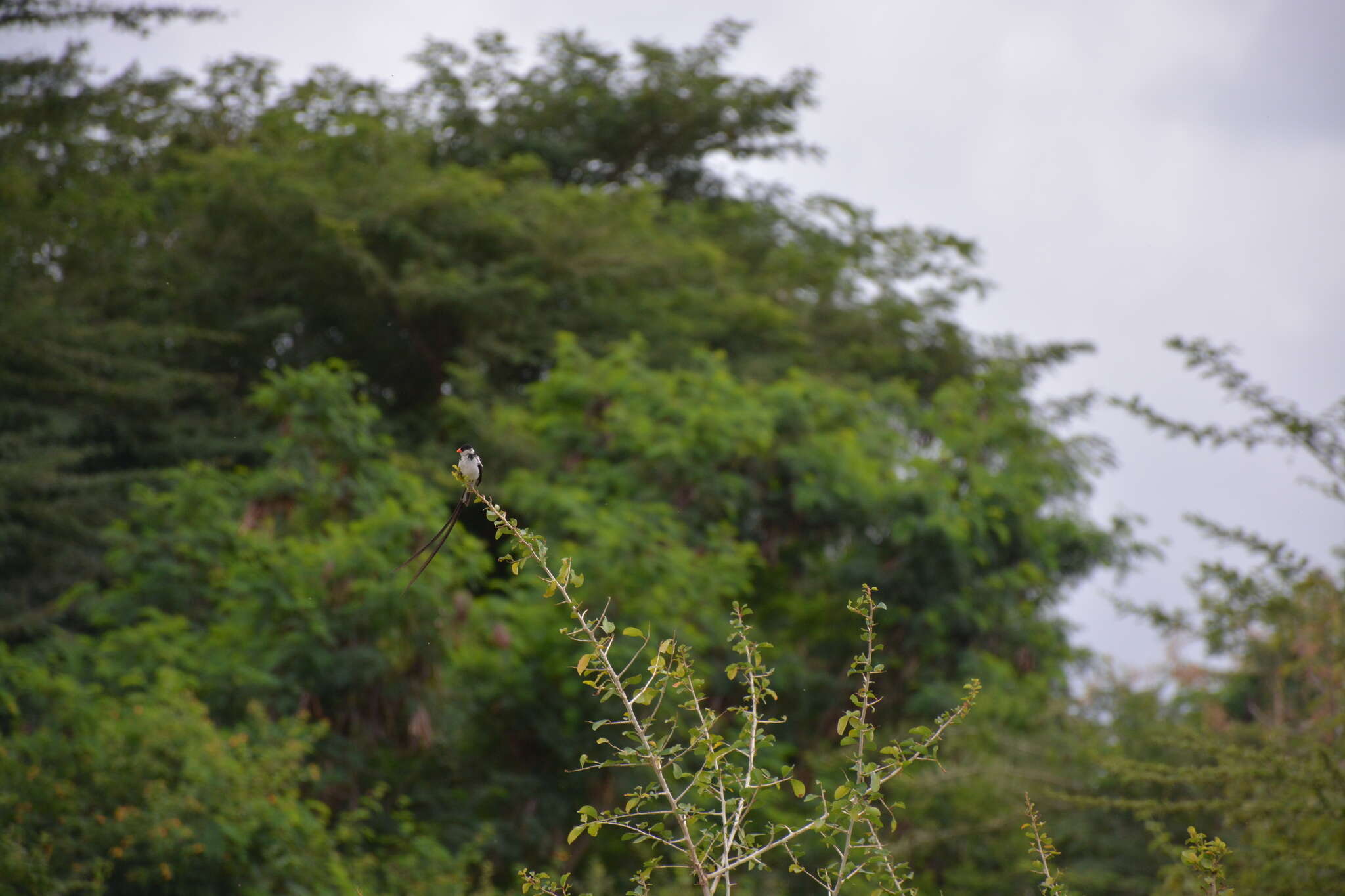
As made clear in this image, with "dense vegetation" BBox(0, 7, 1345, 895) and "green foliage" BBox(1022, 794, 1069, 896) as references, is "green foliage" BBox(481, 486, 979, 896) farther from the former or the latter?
"dense vegetation" BBox(0, 7, 1345, 895)

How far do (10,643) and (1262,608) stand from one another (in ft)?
28.4

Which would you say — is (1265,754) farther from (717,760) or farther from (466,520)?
(466,520)

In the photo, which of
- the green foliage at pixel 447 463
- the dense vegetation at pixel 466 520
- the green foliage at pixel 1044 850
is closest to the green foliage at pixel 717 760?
the green foliage at pixel 1044 850

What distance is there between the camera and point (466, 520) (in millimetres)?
10266

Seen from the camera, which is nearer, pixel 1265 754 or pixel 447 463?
pixel 1265 754

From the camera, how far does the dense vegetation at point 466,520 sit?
22.1ft

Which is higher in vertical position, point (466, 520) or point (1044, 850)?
point (1044, 850)

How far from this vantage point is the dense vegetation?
6723 millimetres

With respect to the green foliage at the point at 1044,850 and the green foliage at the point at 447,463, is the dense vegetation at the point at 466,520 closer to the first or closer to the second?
the green foliage at the point at 447,463

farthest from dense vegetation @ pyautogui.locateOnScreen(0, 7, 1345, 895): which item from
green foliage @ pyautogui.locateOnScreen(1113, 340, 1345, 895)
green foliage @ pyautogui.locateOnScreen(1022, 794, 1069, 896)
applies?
green foliage @ pyautogui.locateOnScreen(1022, 794, 1069, 896)

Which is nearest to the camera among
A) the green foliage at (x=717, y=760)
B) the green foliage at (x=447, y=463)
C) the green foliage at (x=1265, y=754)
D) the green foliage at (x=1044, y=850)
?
the green foliage at (x=717, y=760)

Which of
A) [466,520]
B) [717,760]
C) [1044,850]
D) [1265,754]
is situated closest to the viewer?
[717,760]

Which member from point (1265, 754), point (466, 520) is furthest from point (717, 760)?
point (466, 520)

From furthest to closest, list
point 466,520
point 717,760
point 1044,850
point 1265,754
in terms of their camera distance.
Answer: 1. point 466,520
2. point 1265,754
3. point 1044,850
4. point 717,760
